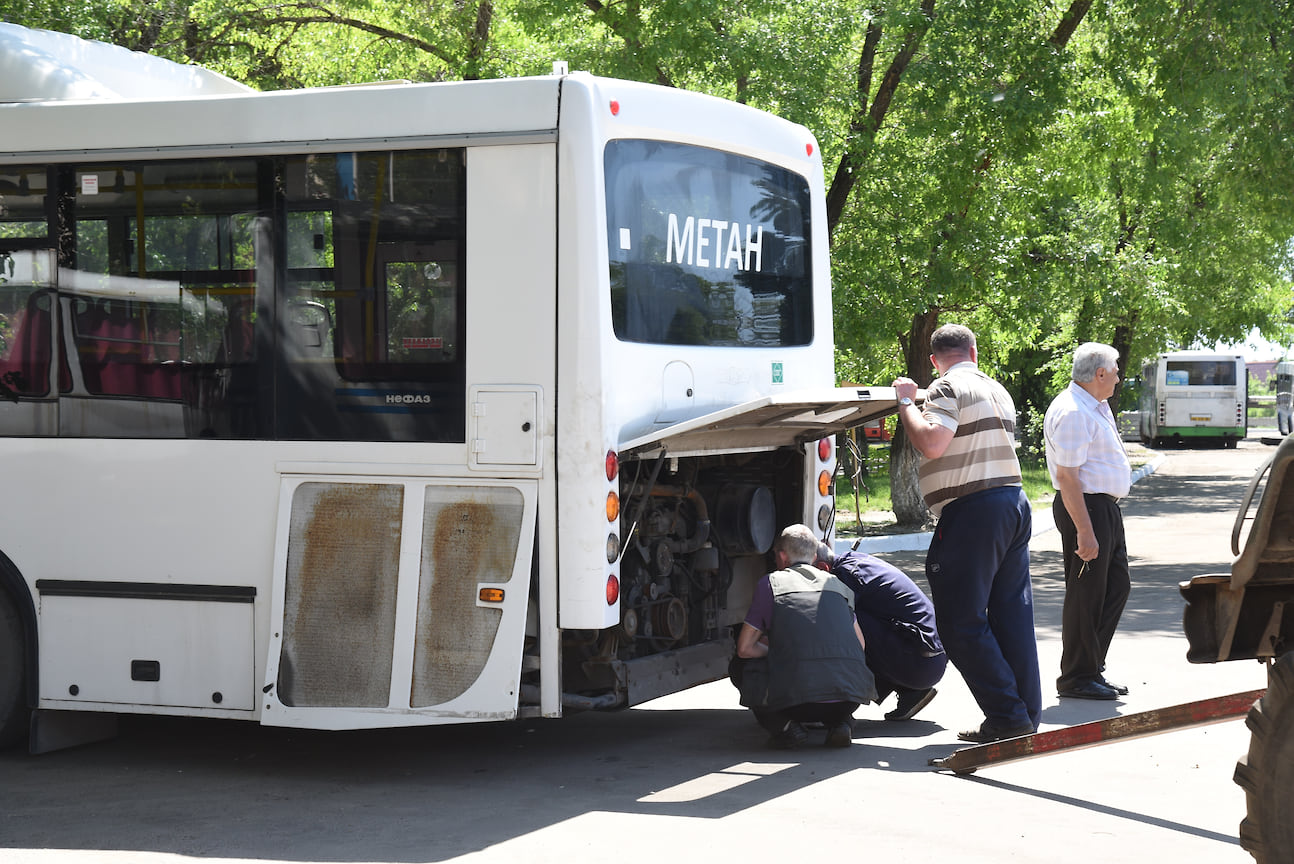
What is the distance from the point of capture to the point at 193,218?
275 inches

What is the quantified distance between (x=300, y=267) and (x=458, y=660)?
1.94 metres

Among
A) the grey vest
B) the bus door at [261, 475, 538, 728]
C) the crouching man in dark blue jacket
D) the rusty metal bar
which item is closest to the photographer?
the rusty metal bar

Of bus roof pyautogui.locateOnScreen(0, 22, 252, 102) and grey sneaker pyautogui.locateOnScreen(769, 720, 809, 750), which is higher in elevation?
bus roof pyautogui.locateOnScreen(0, 22, 252, 102)

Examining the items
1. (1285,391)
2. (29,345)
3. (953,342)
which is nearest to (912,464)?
(953,342)

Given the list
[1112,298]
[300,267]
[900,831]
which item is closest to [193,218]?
[300,267]

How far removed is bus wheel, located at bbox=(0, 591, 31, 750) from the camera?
718cm

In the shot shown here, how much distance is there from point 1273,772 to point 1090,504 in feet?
13.9

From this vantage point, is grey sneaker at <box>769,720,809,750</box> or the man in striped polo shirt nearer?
the man in striped polo shirt

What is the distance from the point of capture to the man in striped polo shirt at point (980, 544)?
6992mm

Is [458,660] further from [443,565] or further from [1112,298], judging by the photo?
[1112,298]

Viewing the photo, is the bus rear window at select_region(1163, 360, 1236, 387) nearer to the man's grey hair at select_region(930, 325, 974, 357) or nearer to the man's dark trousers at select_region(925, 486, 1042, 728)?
the man's grey hair at select_region(930, 325, 974, 357)

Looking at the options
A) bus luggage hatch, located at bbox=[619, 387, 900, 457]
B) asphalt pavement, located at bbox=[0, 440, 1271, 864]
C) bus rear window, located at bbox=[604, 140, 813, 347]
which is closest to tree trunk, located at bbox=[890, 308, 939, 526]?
asphalt pavement, located at bbox=[0, 440, 1271, 864]

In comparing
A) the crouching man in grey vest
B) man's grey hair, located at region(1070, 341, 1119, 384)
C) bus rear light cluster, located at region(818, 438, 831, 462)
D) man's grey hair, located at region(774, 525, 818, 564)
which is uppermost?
man's grey hair, located at region(1070, 341, 1119, 384)

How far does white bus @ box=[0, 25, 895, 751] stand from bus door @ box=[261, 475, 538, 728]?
0.05 ft
